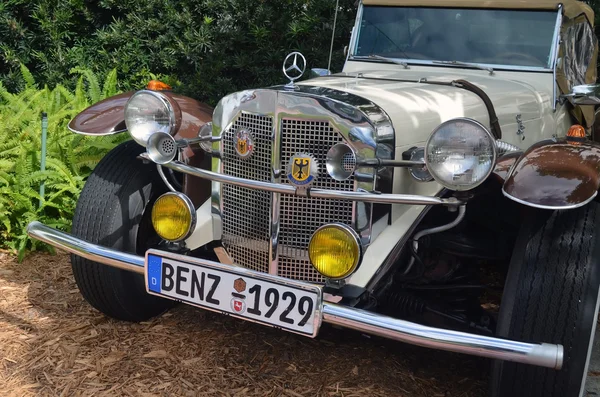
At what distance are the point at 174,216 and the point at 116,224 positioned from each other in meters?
0.50

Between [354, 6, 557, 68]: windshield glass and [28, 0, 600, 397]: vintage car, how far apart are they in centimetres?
2

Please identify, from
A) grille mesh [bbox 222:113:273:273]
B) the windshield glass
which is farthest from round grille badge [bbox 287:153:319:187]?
the windshield glass

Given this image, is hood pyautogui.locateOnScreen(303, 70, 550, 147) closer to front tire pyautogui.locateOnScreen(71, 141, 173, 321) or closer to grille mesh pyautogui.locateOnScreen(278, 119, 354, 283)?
grille mesh pyautogui.locateOnScreen(278, 119, 354, 283)

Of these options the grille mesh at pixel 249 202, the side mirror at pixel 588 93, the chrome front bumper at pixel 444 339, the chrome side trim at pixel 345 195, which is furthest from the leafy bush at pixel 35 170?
the side mirror at pixel 588 93

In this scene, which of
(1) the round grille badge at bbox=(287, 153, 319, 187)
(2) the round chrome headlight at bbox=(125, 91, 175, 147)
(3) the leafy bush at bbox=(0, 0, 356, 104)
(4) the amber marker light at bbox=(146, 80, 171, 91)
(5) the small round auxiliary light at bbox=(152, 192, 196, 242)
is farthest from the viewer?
(3) the leafy bush at bbox=(0, 0, 356, 104)

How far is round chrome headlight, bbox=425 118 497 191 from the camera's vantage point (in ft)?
7.57

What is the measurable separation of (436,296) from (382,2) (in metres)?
1.99

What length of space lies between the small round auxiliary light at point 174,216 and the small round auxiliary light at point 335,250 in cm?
61

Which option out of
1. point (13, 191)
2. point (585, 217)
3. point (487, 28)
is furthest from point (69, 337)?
point (487, 28)

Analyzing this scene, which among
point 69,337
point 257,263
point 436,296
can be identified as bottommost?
point 69,337

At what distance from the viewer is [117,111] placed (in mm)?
3432

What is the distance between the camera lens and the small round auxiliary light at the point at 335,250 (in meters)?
2.45

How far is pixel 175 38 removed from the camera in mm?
6891

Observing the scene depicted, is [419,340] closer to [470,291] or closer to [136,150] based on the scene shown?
[470,291]
